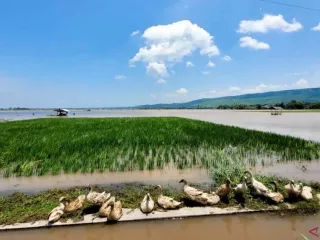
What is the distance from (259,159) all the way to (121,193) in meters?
6.29

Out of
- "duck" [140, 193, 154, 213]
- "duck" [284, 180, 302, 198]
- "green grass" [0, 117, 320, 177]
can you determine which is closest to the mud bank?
"duck" [140, 193, 154, 213]

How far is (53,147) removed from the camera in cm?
1209

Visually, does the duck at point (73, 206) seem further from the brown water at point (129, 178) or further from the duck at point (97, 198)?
the brown water at point (129, 178)

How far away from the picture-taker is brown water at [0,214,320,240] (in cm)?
458

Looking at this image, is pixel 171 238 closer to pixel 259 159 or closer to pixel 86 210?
pixel 86 210

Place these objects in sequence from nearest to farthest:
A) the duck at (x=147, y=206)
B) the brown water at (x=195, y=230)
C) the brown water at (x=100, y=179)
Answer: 1. the brown water at (x=195, y=230)
2. the duck at (x=147, y=206)
3. the brown water at (x=100, y=179)

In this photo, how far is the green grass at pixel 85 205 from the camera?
5.32m

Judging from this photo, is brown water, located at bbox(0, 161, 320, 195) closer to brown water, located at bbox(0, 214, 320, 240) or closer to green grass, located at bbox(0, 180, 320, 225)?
green grass, located at bbox(0, 180, 320, 225)

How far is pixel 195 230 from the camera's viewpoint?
188 inches

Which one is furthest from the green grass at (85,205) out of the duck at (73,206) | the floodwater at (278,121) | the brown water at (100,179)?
the floodwater at (278,121)

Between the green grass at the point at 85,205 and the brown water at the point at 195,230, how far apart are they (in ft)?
1.22

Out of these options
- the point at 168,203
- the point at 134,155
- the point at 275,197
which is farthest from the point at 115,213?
the point at 134,155

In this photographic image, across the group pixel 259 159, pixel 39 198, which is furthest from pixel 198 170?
pixel 39 198

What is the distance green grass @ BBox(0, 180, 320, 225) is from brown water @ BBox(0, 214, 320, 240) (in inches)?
14.6
